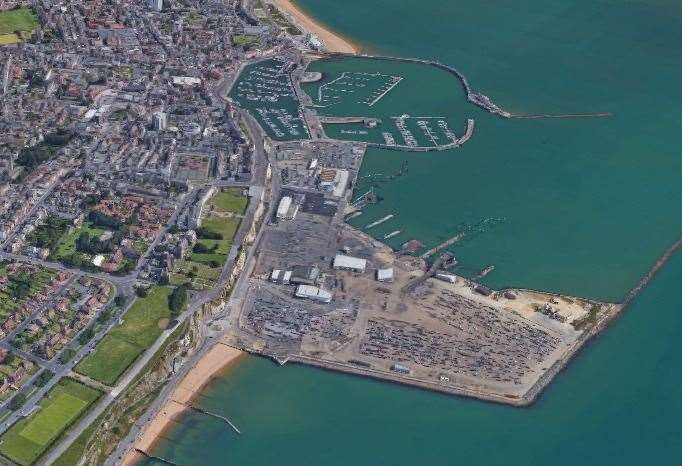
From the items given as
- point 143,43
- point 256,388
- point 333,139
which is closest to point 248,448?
point 256,388

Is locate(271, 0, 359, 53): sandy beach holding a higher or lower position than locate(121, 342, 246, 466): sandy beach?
higher

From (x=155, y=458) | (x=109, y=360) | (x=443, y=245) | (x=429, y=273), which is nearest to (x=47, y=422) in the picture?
(x=109, y=360)

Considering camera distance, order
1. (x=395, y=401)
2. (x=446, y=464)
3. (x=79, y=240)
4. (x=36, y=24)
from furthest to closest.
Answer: (x=36, y=24)
(x=79, y=240)
(x=395, y=401)
(x=446, y=464)

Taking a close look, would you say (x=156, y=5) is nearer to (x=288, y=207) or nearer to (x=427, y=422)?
(x=288, y=207)

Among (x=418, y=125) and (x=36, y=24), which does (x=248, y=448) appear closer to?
(x=418, y=125)

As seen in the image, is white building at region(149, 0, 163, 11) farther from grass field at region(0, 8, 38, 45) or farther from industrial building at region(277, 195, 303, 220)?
industrial building at region(277, 195, 303, 220)

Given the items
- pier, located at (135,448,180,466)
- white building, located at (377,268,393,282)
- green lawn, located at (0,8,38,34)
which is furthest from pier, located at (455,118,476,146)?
green lawn, located at (0,8,38,34)
